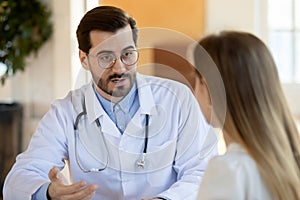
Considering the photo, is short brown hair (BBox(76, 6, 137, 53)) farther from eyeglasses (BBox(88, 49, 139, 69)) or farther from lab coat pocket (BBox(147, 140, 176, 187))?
lab coat pocket (BBox(147, 140, 176, 187))

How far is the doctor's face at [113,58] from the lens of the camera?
1377mm

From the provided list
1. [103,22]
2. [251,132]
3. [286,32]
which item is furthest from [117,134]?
[286,32]

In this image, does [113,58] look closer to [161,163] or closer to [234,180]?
[161,163]

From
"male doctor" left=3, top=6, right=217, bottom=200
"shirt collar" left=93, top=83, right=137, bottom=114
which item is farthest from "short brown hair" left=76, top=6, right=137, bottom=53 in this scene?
"shirt collar" left=93, top=83, right=137, bottom=114

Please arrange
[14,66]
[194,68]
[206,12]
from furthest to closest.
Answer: [14,66]
[206,12]
[194,68]

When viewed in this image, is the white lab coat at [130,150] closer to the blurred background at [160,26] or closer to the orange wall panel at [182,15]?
the blurred background at [160,26]

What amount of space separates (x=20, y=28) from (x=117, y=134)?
5.95 feet

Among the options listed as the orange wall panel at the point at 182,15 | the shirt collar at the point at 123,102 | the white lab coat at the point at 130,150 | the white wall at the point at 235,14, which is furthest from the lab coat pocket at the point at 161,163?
the white wall at the point at 235,14

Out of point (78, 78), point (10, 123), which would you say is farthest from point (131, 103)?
point (10, 123)

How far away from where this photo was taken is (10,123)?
3240 mm

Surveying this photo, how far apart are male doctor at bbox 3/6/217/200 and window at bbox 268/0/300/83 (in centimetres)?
171

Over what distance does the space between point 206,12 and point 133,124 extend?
1576 millimetres

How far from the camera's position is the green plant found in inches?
122

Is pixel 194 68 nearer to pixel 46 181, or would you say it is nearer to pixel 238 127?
pixel 238 127
